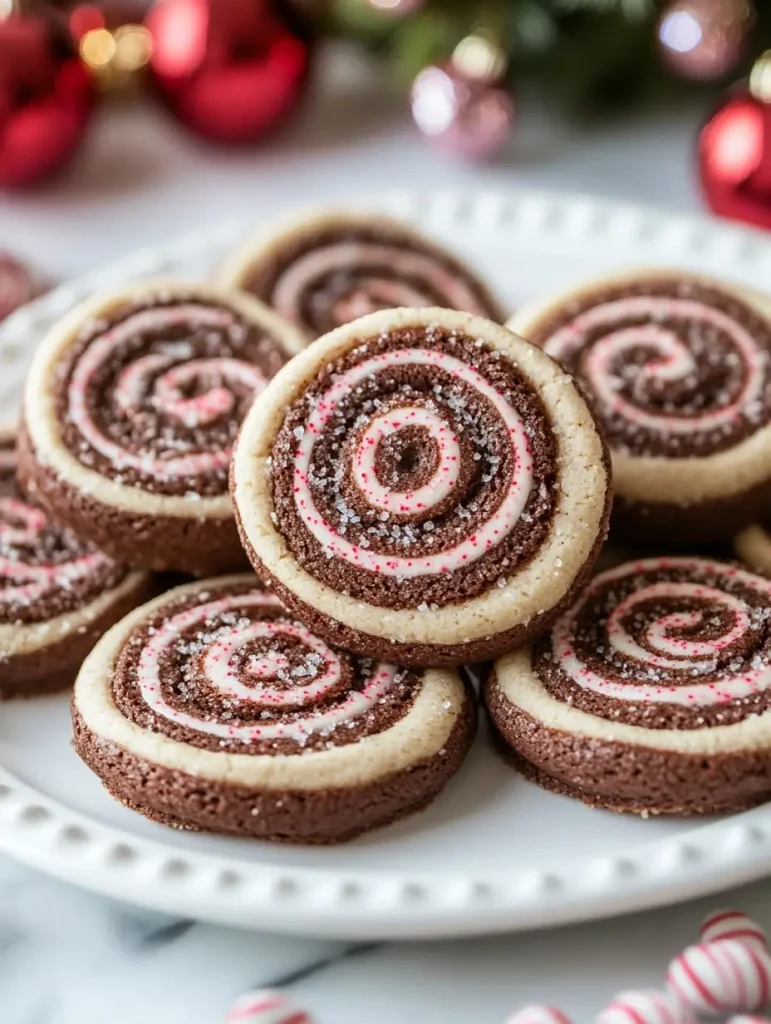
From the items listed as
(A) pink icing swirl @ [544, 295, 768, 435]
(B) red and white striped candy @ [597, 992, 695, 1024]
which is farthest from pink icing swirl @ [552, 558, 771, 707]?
(B) red and white striped candy @ [597, 992, 695, 1024]

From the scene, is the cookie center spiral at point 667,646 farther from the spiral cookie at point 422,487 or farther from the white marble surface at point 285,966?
the white marble surface at point 285,966

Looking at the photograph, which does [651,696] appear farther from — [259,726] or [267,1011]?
[267,1011]

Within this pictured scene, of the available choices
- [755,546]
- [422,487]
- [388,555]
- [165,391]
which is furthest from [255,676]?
[755,546]

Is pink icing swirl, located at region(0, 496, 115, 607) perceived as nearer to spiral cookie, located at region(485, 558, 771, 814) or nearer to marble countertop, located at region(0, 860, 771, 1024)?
marble countertop, located at region(0, 860, 771, 1024)

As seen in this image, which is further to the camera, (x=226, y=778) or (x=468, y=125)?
(x=468, y=125)

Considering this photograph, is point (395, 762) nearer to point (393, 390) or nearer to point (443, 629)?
point (443, 629)

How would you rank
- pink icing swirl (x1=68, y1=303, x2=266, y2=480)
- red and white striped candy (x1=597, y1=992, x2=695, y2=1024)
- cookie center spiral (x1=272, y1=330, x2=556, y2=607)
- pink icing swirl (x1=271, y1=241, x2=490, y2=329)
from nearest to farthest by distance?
red and white striped candy (x1=597, y1=992, x2=695, y2=1024)
cookie center spiral (x1=272, y1=330, x2=556, y2=607)
pink icing swirl (x1=68, y1=303, x2=266, y2=480)
pink icing swirl (x1=271, y1=241, x2=490, y2=329)

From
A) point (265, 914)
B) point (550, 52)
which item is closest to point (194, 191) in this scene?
point (550, 52)
